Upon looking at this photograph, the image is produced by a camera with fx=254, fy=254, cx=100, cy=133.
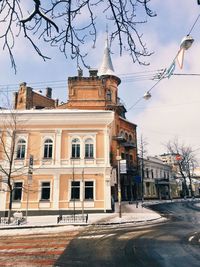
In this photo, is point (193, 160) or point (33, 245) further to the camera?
point (193, 160)

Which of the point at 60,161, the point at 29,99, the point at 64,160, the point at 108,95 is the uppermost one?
the point at 29,99

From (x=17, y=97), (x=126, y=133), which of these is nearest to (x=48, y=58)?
(x=126, y=133)

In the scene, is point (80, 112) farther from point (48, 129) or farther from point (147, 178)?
point (147, 178)

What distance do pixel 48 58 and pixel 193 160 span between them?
64846 millimetres

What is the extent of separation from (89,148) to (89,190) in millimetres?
3973

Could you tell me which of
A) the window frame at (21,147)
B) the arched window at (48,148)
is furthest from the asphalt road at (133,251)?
the window frame at (21,147)

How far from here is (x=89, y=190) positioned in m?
23.4

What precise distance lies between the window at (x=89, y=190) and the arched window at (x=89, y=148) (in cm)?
259

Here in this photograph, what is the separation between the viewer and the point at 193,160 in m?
63.1

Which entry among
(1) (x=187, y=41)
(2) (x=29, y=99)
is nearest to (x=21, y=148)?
(1) (x=187, y=41)

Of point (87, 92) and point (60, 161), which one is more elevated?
point (87, 92)

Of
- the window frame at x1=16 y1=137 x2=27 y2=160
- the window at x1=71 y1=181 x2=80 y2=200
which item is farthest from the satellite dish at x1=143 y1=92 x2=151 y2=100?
the window frame at x1=16 y1=137 x2=27 y2=160

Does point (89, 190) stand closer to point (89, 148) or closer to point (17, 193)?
point (89, 148)

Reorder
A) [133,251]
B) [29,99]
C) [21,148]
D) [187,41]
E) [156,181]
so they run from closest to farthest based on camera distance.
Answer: [187,41]
[133,251]
[21,148]
[29,99]
[156,181]
